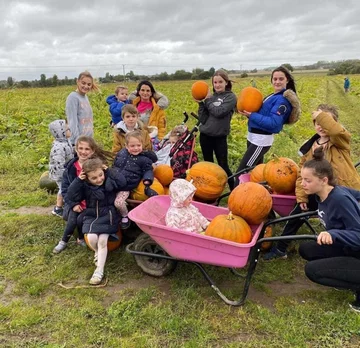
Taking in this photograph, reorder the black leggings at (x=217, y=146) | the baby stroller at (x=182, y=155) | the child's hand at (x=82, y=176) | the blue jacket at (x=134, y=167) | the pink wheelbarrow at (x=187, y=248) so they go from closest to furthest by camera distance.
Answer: the pink wheelbarrow at (x=187, y=248) → the child's hand at (x=82, y=176) → the blue jacket at (x=134, y=167) → the baby stroller at (x=182, y=155) → the black leggings at (x=217, y=146)

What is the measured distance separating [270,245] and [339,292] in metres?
1.01

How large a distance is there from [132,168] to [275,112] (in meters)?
1.92

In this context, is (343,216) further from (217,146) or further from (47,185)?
(47,185)

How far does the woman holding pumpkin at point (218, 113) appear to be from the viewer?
5.19m

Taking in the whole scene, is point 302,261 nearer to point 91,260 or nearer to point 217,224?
point 217,224

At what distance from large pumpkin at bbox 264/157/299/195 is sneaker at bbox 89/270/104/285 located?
211cm

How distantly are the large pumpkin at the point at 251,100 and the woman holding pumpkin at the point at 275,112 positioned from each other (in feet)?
0.18

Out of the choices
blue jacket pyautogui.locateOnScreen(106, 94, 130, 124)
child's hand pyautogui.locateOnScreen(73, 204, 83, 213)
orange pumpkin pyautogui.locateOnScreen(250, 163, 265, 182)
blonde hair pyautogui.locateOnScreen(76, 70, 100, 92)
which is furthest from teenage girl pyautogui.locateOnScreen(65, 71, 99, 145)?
orange pumpkin pyautogui.locateOnScreen(250, 163, 265, 182)

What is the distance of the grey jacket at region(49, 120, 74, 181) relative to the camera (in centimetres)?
520

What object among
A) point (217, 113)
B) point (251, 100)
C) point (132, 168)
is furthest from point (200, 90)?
point (132, 168)

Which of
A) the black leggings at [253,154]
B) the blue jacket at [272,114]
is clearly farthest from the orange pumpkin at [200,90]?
the black leggings at [253,154]

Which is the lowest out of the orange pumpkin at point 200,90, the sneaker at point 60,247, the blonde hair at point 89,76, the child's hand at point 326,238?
the sneaker at point 60,247

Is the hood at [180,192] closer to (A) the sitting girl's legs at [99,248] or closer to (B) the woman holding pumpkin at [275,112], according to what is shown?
(A) the sitting girl's legs at [99,248]

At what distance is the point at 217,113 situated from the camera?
520 cm
